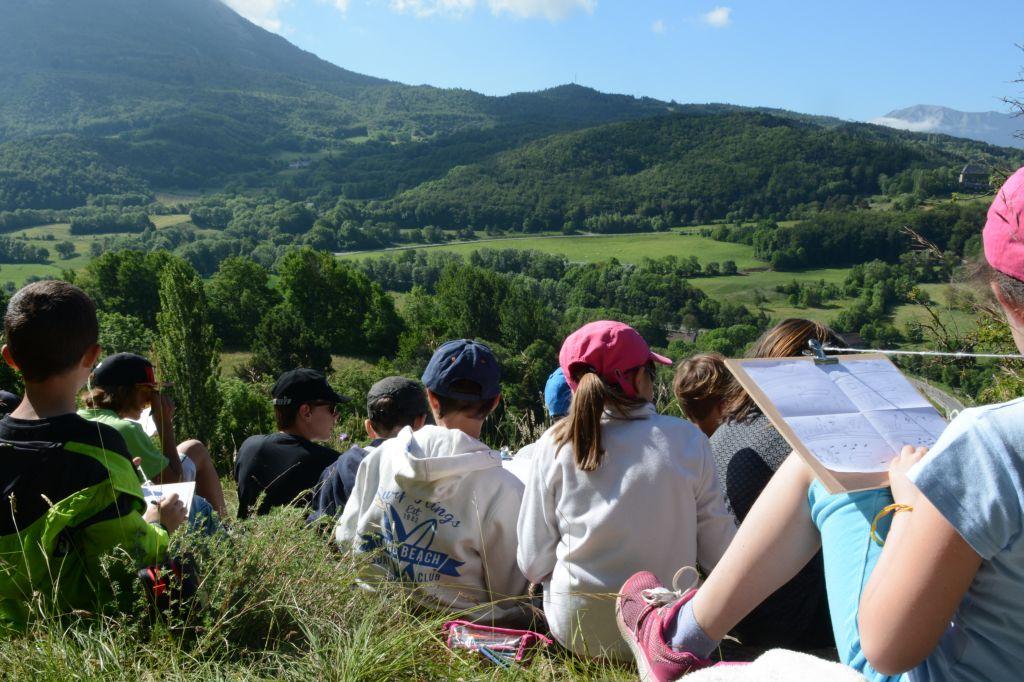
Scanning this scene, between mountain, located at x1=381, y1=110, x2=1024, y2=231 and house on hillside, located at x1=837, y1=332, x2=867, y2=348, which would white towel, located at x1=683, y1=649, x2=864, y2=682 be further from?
mountain, located at x1=381, y1=110, x2=1024, y2=231

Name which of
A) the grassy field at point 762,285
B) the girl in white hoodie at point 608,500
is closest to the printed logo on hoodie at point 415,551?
the girl in white hoodie at point 608,500

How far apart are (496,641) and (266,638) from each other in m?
0.67

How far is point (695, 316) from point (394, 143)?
144m

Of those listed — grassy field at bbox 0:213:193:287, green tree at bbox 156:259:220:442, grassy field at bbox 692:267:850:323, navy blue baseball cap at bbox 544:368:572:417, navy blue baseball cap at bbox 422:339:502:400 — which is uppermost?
navy blue baseball cap at bbox 422:339:502:400

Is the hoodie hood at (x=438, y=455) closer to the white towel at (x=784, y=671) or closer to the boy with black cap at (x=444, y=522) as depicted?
the boy with black cap at (x=444, y=522)

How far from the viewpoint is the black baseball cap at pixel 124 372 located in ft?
12.2

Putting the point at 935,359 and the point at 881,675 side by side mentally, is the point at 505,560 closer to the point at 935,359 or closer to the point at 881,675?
the point at 881,675

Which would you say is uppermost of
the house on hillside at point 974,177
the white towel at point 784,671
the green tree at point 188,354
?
the house on hillside at point 974,177

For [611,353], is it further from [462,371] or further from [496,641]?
[496,641]

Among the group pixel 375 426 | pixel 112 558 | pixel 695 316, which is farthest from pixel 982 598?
pixel 695 316

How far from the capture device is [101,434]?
215 cm

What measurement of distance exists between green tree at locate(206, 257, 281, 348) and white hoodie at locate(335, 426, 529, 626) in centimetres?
6344

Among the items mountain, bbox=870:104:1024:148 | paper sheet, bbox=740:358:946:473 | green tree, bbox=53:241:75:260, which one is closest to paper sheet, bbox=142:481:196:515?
paper sheet, bbox=740:358:946:473

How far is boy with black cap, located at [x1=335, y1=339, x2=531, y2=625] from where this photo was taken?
2.61m
